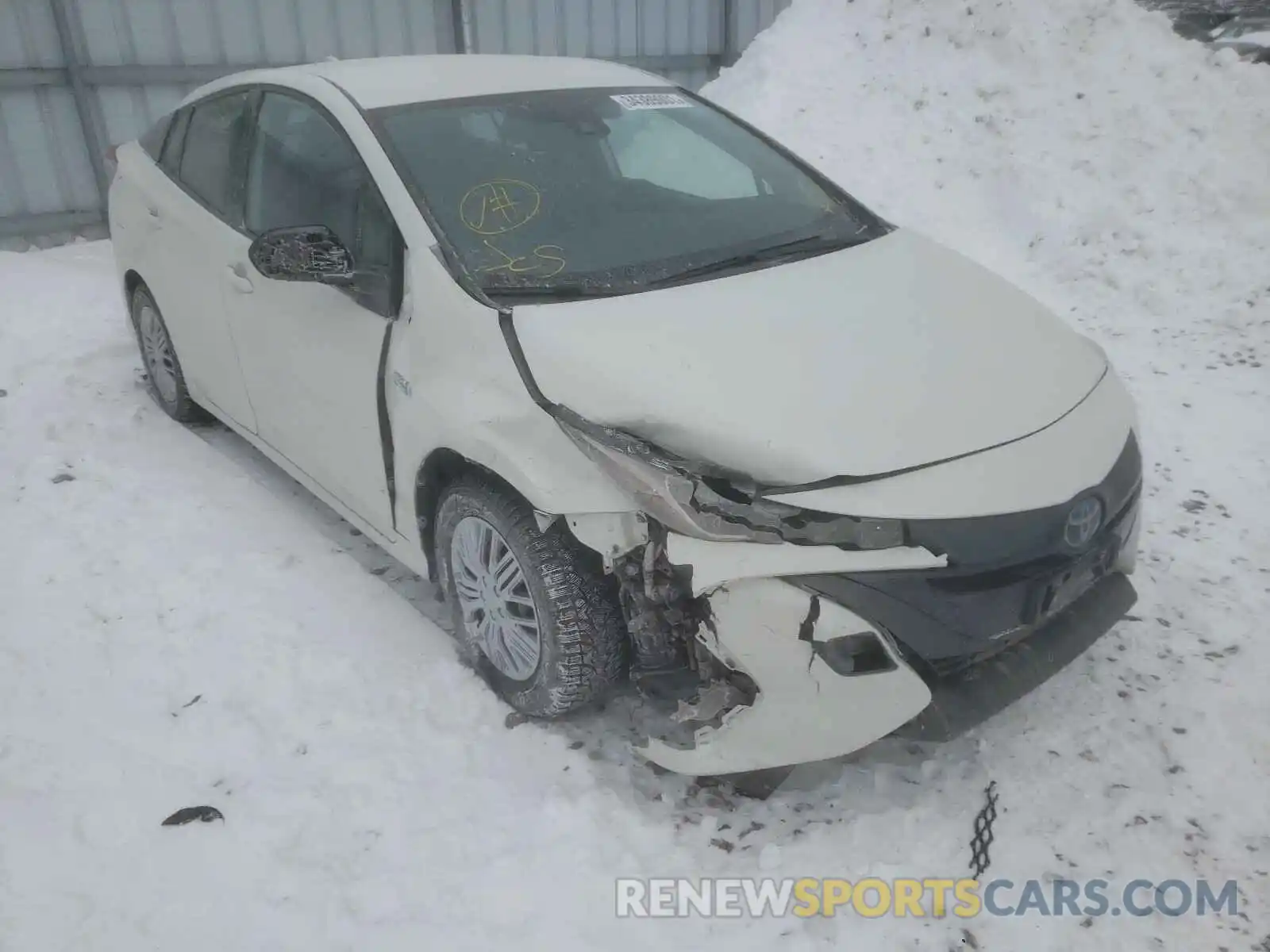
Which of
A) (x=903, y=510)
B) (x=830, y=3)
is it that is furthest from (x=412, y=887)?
(x=830, y=3)

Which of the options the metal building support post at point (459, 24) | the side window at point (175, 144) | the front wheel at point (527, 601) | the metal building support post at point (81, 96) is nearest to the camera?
the front wheel at point (527, 601)

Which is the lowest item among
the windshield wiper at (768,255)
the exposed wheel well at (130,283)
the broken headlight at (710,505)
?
the exposed wheel well at (130,283)

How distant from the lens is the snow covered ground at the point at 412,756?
214cm

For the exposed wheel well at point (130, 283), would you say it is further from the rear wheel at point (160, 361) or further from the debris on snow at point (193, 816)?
the debris on snow at point (193, 816)

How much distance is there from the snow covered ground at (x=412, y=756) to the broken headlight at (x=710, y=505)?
0.82 m

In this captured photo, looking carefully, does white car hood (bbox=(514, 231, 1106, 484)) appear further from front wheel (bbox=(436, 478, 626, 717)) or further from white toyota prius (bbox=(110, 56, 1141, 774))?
front wheel (bbox=(436, 478, 626, 717))

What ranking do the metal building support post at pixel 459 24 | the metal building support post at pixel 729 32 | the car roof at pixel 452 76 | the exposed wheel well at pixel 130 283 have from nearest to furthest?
the car roof at pixel 452 76, the exposed wheel well at pixel 130 283, the metal building support post at pixel 459 24, the metal building support post at pixel 729 32

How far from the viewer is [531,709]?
8.54ft

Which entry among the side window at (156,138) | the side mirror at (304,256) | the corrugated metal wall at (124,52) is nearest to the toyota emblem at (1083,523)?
the side mirror at (304,256)

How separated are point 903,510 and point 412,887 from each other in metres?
1.42

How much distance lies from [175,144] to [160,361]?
97 cm

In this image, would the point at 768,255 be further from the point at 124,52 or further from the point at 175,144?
the point at 124,52

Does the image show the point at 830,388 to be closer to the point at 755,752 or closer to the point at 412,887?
the point at 755,752

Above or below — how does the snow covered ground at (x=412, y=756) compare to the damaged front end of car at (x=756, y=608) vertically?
below
